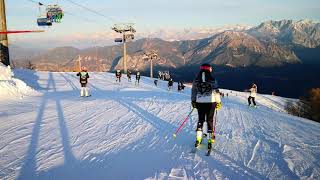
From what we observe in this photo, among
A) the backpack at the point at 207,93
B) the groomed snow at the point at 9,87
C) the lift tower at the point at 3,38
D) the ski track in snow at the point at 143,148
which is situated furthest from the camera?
the lift tower at the point at 3,38

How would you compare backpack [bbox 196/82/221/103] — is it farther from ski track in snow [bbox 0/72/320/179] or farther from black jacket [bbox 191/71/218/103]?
ski track in snow [bbox 0/72/320/179]

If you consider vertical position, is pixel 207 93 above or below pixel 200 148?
above

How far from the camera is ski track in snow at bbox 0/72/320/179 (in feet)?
23.2

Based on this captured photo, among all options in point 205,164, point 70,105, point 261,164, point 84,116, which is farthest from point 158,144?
point 70,105

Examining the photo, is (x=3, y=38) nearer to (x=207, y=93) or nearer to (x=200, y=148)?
(x=200, y=148)

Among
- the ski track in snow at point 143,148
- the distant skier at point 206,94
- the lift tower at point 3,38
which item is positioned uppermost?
the lift tower at point 3,38

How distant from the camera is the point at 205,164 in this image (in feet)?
24.3

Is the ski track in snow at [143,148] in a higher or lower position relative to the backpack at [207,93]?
lower

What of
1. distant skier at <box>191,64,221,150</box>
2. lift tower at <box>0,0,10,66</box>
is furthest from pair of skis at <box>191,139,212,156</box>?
lift tower at <box>0,0,10,66</box>

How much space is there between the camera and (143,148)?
877 cm

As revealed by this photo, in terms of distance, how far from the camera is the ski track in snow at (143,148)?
279 inches

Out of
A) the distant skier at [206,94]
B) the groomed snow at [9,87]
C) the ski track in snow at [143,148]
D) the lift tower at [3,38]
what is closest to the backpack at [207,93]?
the distant skier at [206,94]

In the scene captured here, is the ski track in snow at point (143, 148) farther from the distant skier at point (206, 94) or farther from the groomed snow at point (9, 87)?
the groomed snow at point (9, 87)

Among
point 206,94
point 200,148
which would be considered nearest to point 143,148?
point 200,148
